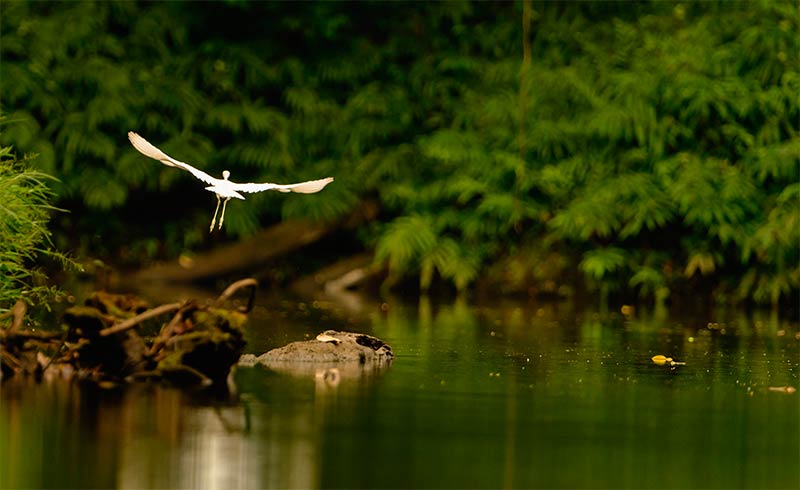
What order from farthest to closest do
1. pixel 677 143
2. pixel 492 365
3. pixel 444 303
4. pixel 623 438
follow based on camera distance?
1. pixel 677 143
2. pixel 444 303
3. pixel 492 365
4. pixel 623 438

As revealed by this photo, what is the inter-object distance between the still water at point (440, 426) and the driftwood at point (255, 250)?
23.6 feet

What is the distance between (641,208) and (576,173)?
1.06 meters

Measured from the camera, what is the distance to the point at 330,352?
805cm

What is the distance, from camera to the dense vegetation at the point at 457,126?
1515cm

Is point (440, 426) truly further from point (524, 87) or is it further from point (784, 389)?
point (524, 87)

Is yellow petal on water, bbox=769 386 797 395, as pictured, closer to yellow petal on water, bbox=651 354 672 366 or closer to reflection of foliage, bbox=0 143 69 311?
yellow petal on water, bbox=651 354 672 366

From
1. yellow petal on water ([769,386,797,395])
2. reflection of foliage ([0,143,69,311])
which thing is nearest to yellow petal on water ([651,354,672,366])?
yellow petal on water ([769,386,797,395])

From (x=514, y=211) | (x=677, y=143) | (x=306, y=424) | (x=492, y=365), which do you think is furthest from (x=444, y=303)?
(x=306, y=424)

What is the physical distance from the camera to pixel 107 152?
16.4m

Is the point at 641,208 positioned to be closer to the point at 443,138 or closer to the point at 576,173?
the point at 576,173

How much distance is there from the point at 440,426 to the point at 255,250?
35.6ft

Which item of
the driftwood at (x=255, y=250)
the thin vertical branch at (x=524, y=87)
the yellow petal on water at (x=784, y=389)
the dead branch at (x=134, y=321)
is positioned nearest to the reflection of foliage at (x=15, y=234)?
the dead branch at (x=134, y=321)

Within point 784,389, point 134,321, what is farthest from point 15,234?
point 784,389

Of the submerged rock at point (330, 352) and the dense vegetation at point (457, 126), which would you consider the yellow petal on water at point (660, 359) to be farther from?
the dense vegetation at point (457, 126)
